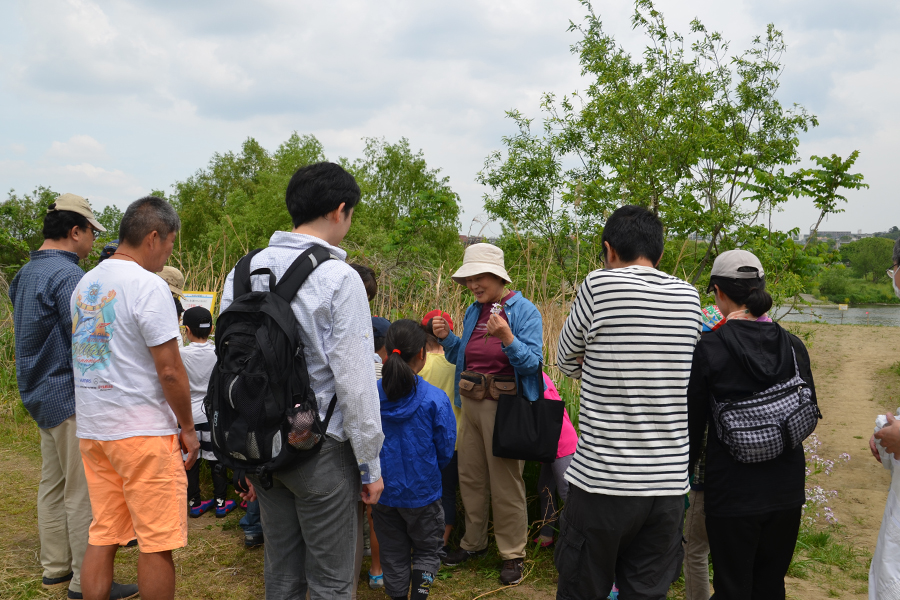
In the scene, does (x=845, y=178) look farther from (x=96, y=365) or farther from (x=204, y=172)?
(x=204, y=172)

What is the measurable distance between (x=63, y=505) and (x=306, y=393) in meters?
2.30

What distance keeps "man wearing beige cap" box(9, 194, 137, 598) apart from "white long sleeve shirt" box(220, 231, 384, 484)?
1651 mm

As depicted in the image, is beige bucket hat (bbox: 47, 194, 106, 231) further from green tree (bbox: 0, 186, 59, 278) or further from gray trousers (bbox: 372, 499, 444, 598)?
green tree (bbox: 0, 186, 59, 278)

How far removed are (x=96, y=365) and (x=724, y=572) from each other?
2.55 meters

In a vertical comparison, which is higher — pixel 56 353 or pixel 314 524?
pixel 56 353

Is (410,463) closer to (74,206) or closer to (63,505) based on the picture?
(63,505)

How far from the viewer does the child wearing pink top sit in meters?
3.42

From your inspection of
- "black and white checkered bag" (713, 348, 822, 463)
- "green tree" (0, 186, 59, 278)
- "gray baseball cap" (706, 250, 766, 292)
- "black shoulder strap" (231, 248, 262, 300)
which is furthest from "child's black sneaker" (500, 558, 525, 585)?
"green tree" (0, 186, 59, 278)

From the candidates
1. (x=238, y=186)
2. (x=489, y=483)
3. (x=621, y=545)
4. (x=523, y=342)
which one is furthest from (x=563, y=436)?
(x=238, y=186)

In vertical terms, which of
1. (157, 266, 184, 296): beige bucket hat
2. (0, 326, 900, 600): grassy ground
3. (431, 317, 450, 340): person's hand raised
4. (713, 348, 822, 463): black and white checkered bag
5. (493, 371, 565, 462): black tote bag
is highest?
(157, 266, 184, 296): beige bucket hat

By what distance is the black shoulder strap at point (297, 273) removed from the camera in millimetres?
1722

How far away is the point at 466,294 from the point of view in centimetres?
608

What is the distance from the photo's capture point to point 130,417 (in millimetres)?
2227

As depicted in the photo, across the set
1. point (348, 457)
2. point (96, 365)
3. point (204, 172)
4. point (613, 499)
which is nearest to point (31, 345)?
point (96, 365)
